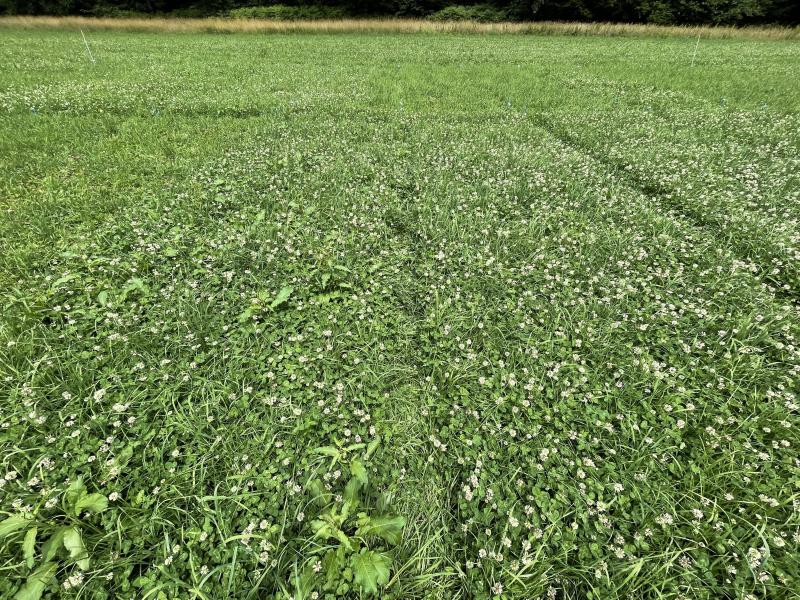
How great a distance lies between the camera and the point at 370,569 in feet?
7.89

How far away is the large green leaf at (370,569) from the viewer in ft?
7.73

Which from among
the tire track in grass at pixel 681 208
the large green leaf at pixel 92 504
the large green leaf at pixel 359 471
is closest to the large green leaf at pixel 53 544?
the large green leaf at pixel 92 504

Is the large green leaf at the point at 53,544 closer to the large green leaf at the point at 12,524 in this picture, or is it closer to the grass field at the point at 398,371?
the grass field at the point at 398,371

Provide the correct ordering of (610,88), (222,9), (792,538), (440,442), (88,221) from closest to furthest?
(792,538)
(440,442)
(88,221)
(610,88)
(222,9)

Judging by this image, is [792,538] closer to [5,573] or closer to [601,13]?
Result: [5,573]

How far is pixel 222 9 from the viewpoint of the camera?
173 feet

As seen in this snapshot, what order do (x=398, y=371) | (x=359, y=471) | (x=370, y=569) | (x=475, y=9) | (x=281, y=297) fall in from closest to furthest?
(x=370, y=569) < (x=359, y=471) < (x=398, y=371) < (x=281, y=297) < (x=475, y=9)

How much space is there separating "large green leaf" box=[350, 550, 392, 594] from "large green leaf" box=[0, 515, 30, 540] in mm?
2282

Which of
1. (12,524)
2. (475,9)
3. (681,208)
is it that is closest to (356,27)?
(475,9)

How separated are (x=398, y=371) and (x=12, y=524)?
122 inches

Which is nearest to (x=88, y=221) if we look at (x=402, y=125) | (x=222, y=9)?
(x=402, y=125)

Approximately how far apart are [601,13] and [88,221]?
5994cm

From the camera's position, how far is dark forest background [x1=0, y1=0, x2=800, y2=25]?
132ft

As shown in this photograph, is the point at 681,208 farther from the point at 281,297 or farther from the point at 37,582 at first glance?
the point at 37,582
